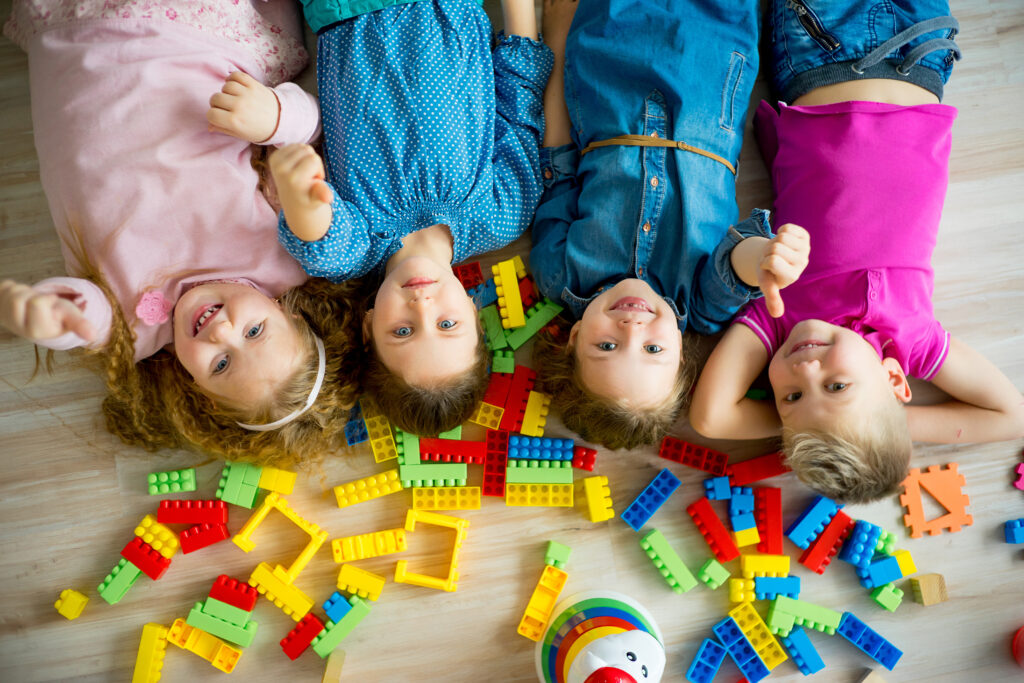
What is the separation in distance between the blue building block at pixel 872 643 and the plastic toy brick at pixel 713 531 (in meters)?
0.24

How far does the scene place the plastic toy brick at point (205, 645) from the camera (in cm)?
117

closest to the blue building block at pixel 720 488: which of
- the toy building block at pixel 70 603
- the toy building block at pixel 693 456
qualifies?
the toy building block at pixel 693 456

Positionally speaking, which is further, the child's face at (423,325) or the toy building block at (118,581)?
the toy building block at (118,581)

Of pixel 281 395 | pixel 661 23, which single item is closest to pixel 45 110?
pixel 281 395

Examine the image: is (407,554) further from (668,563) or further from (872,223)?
(872,223)

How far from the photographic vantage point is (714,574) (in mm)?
1196

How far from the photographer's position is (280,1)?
3.90ft

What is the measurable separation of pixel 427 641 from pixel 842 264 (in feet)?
3.27

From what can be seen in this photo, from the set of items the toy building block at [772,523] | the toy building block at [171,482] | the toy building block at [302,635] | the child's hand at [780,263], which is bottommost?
the toy building block at [302,635]

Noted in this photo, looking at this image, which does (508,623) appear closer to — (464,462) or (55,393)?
(464,462)

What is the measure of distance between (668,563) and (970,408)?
614 mm

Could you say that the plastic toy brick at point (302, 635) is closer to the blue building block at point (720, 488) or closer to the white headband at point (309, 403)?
the white headband at point (309, 403)

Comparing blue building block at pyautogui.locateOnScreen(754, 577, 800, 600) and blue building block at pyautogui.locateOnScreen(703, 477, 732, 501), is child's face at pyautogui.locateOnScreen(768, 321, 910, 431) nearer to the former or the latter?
blue building block at pyautogui.locateOnScreen(703, 477, 732, 501)

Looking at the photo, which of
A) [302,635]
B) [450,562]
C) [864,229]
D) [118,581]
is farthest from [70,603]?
[864,229]
